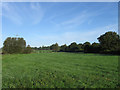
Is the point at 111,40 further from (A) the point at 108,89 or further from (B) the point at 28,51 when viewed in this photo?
(A) the point at 108,89

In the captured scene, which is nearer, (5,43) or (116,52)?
(116,52)

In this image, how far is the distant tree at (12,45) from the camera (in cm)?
3968

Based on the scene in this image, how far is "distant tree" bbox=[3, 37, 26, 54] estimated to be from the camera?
1562 inches

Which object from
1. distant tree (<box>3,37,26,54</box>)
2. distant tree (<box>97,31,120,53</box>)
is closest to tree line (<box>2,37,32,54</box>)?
distant tree (<box>3,37,26,54</box>)

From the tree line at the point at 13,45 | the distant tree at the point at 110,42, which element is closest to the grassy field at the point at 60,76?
Answer: the tree line at the point at 13,45

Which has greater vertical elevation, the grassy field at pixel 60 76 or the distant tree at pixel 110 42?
the distant tree at pixel 110 42

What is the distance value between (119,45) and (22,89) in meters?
50.6

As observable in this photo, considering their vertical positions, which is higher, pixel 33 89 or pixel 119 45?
pixel 119 45

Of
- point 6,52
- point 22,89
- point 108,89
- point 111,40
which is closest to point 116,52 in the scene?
point 111,40

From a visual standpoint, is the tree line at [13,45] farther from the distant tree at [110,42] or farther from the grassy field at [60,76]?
the distant tree at [110,42]

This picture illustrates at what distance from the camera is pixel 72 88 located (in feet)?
12.2

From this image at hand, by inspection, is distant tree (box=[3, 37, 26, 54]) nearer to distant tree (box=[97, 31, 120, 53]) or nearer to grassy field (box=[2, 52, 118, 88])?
grassy field (box=[2, 52, 118, 88])

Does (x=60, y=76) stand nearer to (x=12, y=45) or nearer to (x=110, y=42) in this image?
(x=12, y=45)

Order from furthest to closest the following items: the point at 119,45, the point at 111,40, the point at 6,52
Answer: the point at 111,40, the point at 119,45, the point at 6,52
